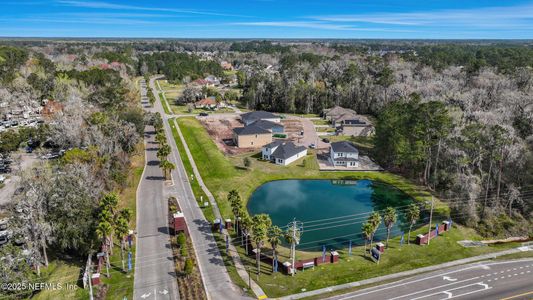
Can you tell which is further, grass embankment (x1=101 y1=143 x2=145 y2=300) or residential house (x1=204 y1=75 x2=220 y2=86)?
residential house (x1=204 y1=75 x2=220 y2=86)

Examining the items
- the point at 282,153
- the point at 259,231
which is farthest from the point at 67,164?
the point at 282,153

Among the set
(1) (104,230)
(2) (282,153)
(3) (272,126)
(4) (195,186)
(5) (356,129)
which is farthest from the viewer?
(5) (356,129)

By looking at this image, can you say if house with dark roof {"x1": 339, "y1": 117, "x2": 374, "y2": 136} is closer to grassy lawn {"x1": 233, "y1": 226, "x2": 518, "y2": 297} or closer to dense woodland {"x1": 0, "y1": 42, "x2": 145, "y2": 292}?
dense woodland {"x1": 0, "y1": 42, "x2": 145, "y2": 292}

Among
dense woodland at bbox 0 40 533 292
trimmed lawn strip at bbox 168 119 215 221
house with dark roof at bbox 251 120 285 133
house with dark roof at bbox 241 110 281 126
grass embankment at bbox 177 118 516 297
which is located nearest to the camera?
grass embankment at bbox 177 118 516 297

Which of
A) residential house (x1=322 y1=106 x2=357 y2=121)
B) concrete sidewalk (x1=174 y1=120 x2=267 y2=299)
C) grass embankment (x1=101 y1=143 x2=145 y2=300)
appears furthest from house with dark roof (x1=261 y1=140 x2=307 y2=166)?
residential house (x1=322 y1=106 x2=357 y2=121)

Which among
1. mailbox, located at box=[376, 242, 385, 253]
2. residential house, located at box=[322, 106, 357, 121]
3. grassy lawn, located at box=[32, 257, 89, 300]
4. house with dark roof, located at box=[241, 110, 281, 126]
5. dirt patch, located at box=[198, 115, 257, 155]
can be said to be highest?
residential house, located at box=[322, 106, 357, 121]

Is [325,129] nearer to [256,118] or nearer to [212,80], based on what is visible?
A: [256,118]

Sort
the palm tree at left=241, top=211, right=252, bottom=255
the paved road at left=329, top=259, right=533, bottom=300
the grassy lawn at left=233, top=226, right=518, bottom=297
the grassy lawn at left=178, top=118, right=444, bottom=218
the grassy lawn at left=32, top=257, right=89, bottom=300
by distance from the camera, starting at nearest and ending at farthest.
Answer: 1. the grassy lawn at left=32, top=257, right=89, bottom=300
2. the paved road at left=329, top=259, right=533, bottom=300
3. the grassy lawn at left=233, top=226, right=518, bottom=297
4. the palm tree at left=241, top=211, right=252, bottom=255
5. the grassy lawn at left=178, top=118, right=444, bottom=218

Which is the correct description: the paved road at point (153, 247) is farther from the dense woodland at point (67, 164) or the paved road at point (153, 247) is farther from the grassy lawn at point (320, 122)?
the grassy lawn at point (320, 122)
